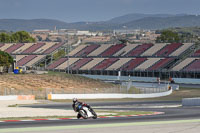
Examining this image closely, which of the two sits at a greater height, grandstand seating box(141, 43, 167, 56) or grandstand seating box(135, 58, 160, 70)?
grandstand seating box(141, 43, 167, 56)

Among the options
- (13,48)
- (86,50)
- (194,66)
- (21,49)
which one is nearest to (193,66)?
(194,66)

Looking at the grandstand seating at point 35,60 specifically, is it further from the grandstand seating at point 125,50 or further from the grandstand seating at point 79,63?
the grandstand seating at point 125,50

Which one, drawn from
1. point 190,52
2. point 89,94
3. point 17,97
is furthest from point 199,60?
point 17,97

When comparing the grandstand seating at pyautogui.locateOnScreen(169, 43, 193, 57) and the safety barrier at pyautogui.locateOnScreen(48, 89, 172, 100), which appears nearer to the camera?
the safety barrier at pyautogui.locateOnScreen(48, 89, 172, 100)

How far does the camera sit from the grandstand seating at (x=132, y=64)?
117 m

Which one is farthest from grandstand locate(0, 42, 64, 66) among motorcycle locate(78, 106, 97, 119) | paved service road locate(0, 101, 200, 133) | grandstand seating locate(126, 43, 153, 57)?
paved service road locate(0, 101, 200, 133)

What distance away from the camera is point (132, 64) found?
120m

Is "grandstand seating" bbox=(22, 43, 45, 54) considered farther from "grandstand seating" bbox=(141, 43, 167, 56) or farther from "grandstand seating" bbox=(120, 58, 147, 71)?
"grandstand seating" bbox=(120, 58, 147, 71)

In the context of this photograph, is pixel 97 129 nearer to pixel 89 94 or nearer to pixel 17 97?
pixel 17 97

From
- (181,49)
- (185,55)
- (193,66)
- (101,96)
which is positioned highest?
(181,49)

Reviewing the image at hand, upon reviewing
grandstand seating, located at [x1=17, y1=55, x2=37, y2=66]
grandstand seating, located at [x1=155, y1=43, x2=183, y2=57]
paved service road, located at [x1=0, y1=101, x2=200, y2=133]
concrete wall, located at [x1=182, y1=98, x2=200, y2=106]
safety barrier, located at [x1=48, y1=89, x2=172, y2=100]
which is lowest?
safety barrier, located at [x1=48, y1=89, x2=172, y2=100]

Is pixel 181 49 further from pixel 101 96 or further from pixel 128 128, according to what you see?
pixel 128 128

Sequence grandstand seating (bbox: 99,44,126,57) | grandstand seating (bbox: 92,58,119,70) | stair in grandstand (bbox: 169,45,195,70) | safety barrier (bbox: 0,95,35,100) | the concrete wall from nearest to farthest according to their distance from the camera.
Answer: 1. the concrete wall
2. safety barrier (bbox: 0,95,35,100)
3. stair in grandstand (bbox: 169,45,195,70)
4. grandstand seating (bbox: 92,58,119,70)
5. grandstand seating (bbox: 99,44,126,57)

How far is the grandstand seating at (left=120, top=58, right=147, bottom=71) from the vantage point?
117 meters
